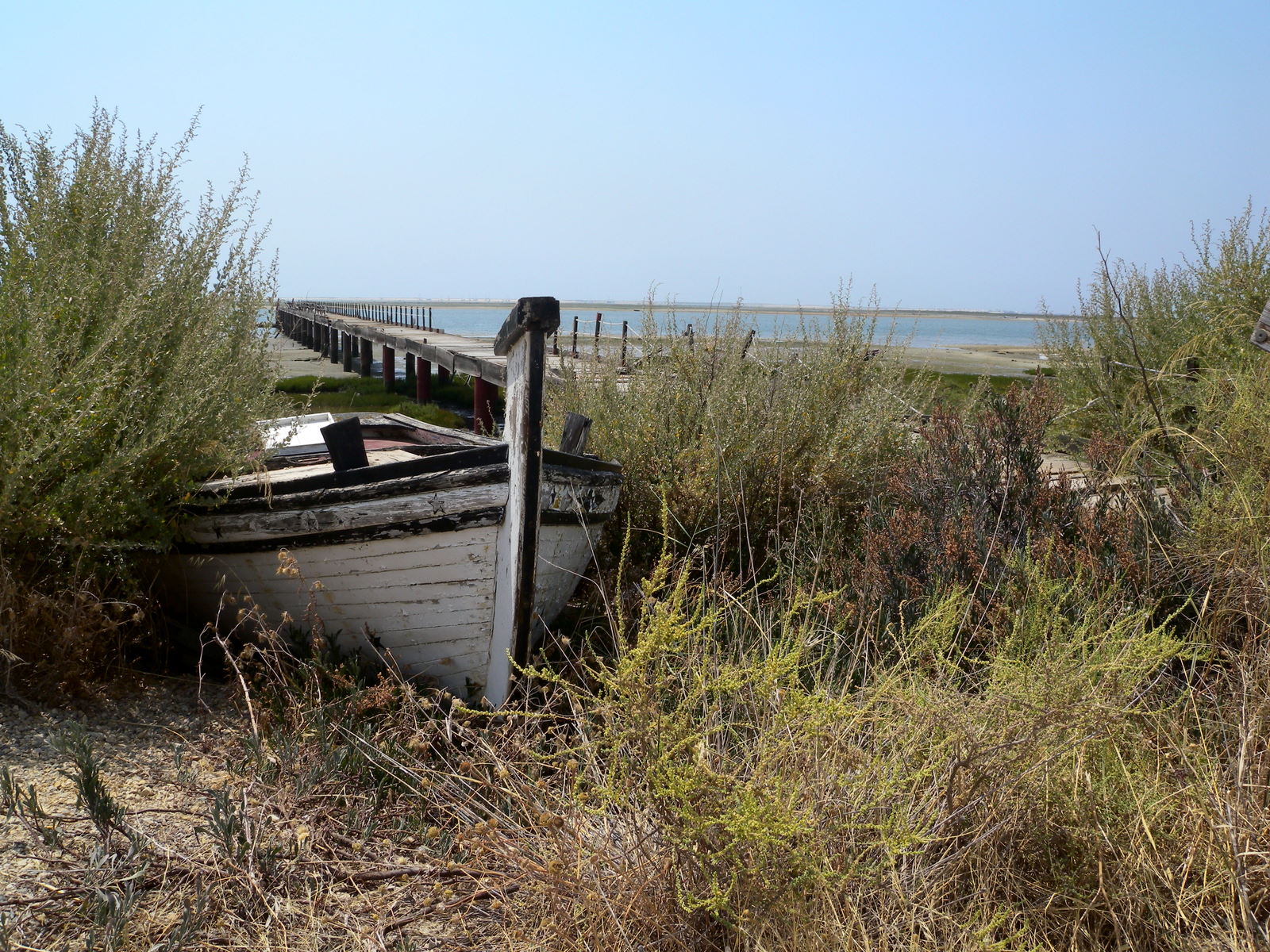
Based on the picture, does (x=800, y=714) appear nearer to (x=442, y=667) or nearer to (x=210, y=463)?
(x=442, y=667)

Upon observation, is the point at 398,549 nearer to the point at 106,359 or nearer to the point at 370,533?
the point at 370,533

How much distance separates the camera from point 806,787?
2.40 m

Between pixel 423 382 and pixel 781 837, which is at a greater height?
pixel 781 837

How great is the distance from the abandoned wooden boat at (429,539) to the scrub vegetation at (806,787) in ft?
0.70

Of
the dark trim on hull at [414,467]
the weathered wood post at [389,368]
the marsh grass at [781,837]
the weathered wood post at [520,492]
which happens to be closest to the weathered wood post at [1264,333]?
the marsh grass at [781,837]

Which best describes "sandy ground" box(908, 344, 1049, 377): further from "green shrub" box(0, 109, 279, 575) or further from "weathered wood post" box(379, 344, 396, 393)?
"green shrub" box(0, 109, 279, 575)

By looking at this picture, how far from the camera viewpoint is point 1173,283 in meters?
9.48

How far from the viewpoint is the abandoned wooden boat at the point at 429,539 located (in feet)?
13.0

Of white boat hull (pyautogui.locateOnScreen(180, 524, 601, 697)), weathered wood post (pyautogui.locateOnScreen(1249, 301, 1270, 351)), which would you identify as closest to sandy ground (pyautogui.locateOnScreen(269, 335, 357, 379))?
white boat hull (pyautogui.locateOnScreen(180, 524, 601, 697))

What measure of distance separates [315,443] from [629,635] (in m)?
2.92

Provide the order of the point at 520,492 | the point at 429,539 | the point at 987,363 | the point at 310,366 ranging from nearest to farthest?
1. the point at 520,492
2. the point at 429,539
3. the point at 310,366
4. the point at 987,363

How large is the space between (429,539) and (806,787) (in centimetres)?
218

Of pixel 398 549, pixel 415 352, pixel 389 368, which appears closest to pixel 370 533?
pixel 398 549

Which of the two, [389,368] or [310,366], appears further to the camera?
[310,366]
